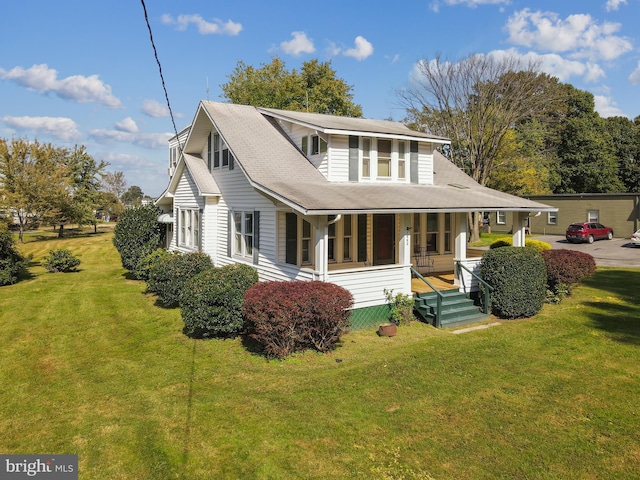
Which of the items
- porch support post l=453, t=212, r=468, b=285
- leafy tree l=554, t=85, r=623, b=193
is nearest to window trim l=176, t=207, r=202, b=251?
porch support post l=453, t=212, r=468, b=285

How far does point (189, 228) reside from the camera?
18.9m

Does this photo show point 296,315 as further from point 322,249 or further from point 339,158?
point 339,158

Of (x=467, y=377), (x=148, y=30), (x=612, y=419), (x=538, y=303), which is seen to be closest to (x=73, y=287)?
(x=148, y=30)

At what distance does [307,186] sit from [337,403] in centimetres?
732

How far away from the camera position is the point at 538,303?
13477 mm

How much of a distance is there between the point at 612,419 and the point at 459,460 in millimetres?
3076

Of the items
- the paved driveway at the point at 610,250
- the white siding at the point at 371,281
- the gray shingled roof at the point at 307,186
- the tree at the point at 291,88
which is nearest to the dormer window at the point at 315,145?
the gray shingled roof at the point at 307,186

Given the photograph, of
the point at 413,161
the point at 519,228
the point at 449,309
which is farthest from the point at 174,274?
the point at 519,228

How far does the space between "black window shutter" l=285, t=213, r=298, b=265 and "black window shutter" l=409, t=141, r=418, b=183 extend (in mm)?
5257

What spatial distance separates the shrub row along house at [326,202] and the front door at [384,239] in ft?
0.12

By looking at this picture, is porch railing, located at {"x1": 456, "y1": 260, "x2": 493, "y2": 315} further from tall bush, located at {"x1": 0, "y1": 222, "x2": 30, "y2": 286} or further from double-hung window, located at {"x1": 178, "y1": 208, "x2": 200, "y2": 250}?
tall bush, located at {"x1": 0, "y1": 222, "x2": 30, "y2": 286}

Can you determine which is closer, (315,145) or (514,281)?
(514,281)

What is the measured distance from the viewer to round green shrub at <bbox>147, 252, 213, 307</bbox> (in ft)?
48.3

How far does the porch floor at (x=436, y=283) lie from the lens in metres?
13.8
